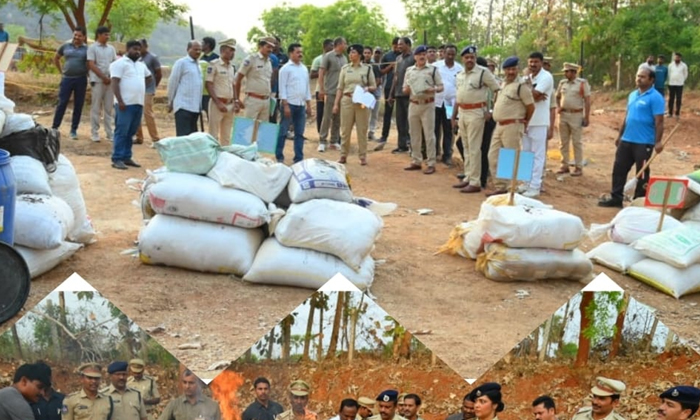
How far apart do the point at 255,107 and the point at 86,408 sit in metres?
7.27

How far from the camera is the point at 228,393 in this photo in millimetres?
2750

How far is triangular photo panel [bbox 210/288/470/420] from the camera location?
278cm

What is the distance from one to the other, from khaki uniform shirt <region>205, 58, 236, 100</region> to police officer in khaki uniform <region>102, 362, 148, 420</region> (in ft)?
22.5

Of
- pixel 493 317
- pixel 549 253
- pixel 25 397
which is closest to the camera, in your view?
pixel 25 397

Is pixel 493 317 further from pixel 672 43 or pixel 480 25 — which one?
pixel 480 25

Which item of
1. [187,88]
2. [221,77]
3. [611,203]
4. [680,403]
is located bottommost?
[611,203]

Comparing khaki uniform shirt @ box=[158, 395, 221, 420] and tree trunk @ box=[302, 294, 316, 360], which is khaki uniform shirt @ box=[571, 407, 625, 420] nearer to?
tree trunk @ box=[302, 294, 316, 360]

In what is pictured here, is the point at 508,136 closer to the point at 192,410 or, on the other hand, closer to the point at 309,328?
the point at 309,328

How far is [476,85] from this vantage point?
30.3 ft

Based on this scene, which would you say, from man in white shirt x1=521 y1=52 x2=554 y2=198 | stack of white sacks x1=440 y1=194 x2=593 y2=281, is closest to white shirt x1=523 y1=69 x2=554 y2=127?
man in white shirt x1=521 y1=52 x2=554 y2=198

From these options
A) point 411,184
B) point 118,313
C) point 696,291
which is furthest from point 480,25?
point 118,313

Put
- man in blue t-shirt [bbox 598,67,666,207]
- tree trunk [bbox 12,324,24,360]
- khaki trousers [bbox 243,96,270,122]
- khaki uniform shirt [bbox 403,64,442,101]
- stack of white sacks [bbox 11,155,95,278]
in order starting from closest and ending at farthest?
tree trunk [bbox 12,324,24,360], stack of white sacks [bbox 11,155,95,278], man in blue t-shirt [bbox 598,67,666,207], khaki trousers [bbox 243,96,270,122], khaki uniform shirt [bbox 403,64,442,101]

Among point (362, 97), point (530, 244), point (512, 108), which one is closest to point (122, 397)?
point (530, 244)

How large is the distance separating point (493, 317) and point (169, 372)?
11.4ft
